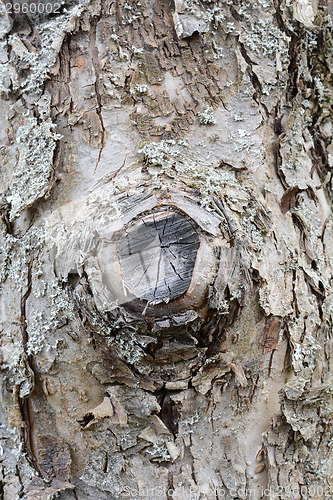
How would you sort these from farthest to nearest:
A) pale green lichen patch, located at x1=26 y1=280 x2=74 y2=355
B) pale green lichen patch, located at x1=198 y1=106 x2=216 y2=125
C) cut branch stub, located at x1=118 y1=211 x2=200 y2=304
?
1. pale green lichen patch, located at x1=198 y1=106 x2=216 y2=125
2. pale green lichen patch, located at x1=26 y1=280 x2=74 y2=355
3. cut branch stub, located at x1=118 y1=211 x2=200 y2=304

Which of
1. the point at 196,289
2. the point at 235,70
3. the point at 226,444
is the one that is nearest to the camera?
the point at 196,289

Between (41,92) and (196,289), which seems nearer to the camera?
(196,289)

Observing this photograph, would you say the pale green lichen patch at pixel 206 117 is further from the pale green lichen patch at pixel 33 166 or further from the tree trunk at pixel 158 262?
the pale green lichen patch at pixel 33 166

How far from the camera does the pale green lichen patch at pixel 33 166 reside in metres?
1.24

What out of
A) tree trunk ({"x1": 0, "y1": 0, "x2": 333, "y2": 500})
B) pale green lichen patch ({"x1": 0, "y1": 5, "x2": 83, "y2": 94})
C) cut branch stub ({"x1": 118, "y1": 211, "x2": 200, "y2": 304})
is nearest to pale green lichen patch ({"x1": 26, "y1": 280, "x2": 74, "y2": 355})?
tree trunk ({"x1": 0, "y1": 0, "x2": 333, "y2": 500})

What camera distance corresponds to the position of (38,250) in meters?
1.22

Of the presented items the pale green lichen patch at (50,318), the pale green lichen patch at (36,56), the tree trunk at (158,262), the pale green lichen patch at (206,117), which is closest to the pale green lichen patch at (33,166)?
the tree trunk at (158,262)

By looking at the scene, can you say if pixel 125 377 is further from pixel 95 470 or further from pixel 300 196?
pixel 300 196

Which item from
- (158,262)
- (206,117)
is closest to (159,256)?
(158,262)

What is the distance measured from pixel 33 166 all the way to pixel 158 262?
46 centimetres

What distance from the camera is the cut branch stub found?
1.06 metres

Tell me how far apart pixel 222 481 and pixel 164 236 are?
61cm

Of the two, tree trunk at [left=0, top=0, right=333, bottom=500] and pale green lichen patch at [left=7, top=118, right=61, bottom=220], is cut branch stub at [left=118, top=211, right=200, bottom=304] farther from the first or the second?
pale green lichen patch at [left=7, top=118, right=61, bottom=220]

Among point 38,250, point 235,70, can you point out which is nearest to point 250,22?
point 235,70
